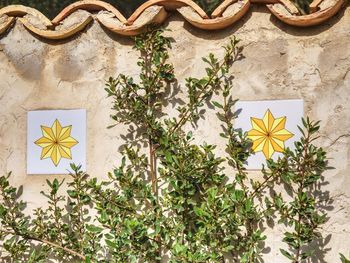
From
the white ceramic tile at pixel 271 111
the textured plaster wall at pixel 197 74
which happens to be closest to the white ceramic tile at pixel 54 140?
the textured plaster wall at pixel 197 74

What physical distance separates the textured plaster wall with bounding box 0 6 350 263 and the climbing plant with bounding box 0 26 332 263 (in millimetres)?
66

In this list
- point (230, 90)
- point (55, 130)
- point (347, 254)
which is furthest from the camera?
point (55, 130)

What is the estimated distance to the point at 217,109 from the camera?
10.2 ft

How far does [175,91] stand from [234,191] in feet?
2.07

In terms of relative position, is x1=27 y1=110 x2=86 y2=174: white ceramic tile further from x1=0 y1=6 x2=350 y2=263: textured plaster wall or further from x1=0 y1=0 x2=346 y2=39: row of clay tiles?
x1=0 y1=0 x2=346 y2=39: row of clay tiles

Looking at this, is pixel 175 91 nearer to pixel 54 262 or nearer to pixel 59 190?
pixel 59 190

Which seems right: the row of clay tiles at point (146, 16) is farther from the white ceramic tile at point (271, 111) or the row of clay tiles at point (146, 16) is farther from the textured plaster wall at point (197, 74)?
the white ceramic tile at point (271, 111)

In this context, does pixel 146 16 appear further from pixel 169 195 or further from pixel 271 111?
pixel 169 195

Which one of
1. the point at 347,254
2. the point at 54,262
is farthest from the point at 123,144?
the point at 347,254

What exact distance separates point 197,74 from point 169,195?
662 mm

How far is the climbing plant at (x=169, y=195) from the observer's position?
2930mm

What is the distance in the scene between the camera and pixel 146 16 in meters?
3.12

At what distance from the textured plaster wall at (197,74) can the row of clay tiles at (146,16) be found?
0.07 m

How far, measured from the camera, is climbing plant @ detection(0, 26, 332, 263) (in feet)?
9.61
